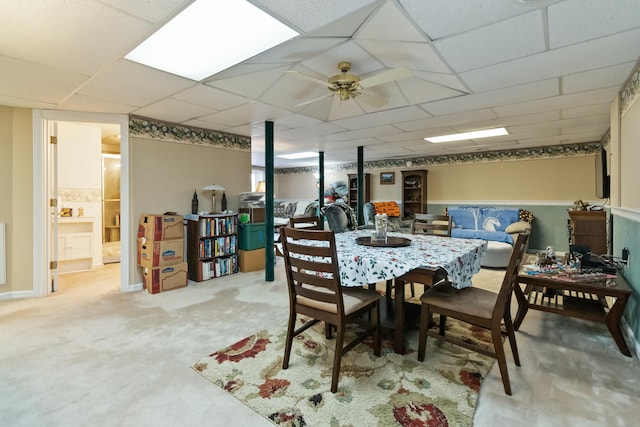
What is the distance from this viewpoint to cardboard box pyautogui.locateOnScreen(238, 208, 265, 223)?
4562 mm

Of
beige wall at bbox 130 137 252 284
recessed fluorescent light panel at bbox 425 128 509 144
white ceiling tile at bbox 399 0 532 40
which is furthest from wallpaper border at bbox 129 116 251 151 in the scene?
white ceiling tile at bbox 399 0 532 40

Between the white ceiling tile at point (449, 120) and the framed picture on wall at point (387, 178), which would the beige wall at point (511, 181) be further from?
the white ceiling tile at point (449, 120)

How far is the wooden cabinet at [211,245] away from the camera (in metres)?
3.94

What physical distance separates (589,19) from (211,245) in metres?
4.16

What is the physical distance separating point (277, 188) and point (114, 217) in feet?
16.9

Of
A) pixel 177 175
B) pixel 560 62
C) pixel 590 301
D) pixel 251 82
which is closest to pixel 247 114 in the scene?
pixel 251 82

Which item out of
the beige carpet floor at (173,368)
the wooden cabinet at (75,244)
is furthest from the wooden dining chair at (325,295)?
the wooden cabinet at (75,244)

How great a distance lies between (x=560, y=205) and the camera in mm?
5840

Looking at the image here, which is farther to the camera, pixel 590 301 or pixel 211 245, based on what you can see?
pixel 211 245

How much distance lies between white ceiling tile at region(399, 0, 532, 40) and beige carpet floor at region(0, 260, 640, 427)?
213 centimetres

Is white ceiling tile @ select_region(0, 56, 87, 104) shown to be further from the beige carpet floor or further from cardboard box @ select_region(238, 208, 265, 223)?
cardboard box @ select_region(238, 208, 265, 223)

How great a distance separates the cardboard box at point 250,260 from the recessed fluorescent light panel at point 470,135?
349 centimetres

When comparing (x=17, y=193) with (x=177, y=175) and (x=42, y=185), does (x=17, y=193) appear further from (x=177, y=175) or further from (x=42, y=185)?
(x=177, y=175)

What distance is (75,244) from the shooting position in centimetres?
450
